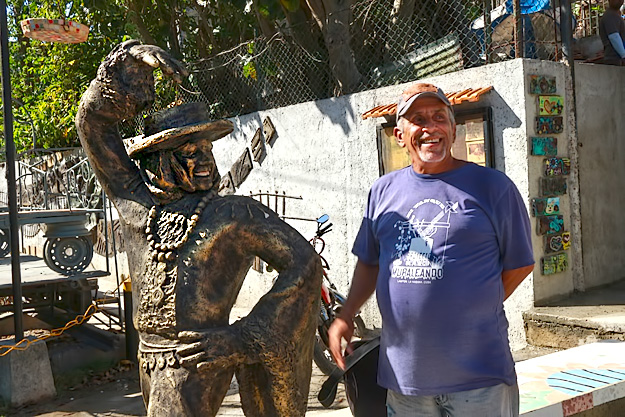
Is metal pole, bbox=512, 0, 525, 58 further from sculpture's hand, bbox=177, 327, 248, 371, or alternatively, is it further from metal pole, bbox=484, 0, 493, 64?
sculpture's hand, bbox=177, 327, 248, 371

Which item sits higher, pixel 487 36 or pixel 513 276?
pixel 487 36

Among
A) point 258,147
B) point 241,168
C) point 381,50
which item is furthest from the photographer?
point 241,168

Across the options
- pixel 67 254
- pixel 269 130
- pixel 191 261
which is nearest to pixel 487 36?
pixel 269 130

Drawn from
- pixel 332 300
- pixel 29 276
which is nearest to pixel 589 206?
pixel 332 300

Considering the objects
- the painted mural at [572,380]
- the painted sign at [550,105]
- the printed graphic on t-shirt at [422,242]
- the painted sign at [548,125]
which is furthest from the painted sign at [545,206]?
the printed graphic on t-shirt at [422,242]

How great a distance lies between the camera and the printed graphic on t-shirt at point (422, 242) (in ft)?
7.41

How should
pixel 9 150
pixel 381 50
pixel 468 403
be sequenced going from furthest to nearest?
pixel 381 50 → pixel 9 150 → pixel 468 403

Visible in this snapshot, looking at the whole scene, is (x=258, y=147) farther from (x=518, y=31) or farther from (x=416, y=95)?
(x=416, y=95)

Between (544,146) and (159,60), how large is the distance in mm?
4110

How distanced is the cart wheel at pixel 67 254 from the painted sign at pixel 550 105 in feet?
14.7

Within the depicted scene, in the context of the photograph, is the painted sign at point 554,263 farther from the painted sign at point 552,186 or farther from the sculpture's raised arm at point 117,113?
the sculpture's raised arm at point 117,113

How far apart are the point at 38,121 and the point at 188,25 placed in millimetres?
4380

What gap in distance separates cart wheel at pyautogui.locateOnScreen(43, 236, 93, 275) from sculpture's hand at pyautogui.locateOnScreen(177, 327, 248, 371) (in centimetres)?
471

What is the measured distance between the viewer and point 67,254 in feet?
22.5
